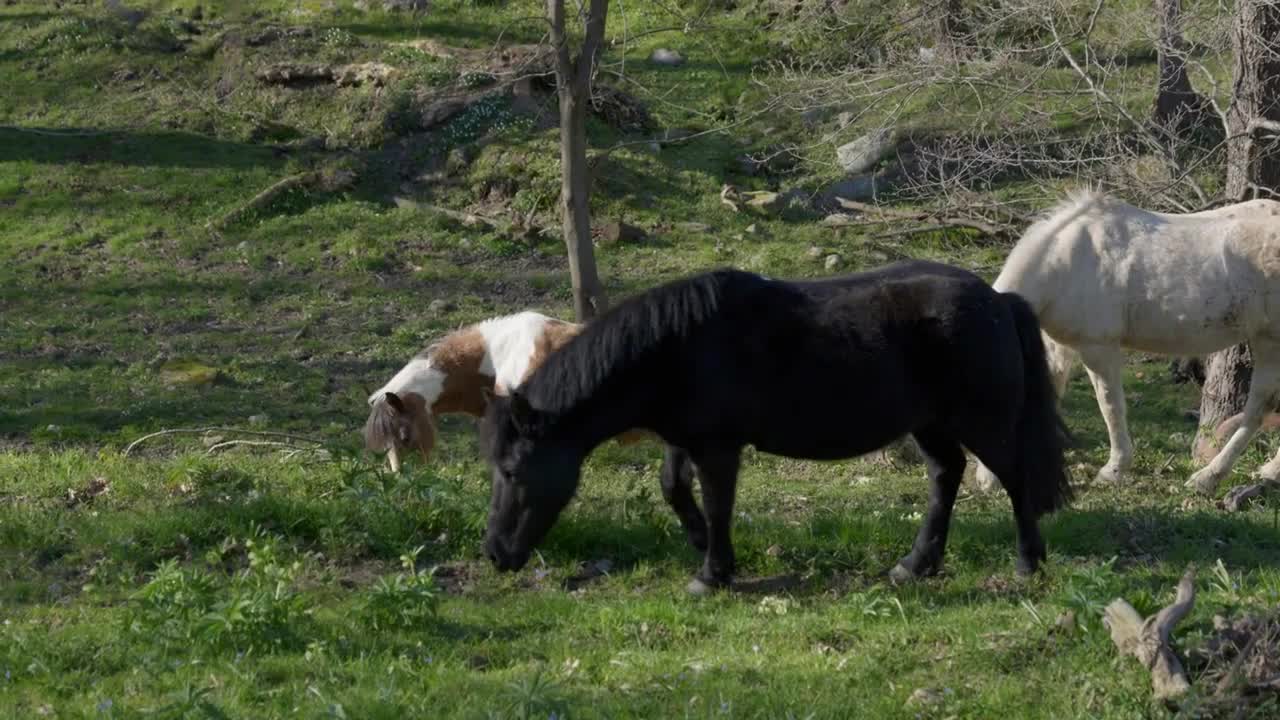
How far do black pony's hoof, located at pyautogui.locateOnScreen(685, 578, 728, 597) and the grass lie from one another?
0.30ft

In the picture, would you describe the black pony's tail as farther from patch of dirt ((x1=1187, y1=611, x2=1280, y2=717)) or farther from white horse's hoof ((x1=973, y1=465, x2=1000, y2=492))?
patch of dirt ((x1=1187, y1=611, x2=1280, y2=717))

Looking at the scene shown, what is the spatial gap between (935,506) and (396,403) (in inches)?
172

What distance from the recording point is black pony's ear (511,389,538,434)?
259 inches

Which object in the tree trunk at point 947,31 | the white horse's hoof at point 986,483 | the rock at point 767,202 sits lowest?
the white horse's hoof at point 986,483

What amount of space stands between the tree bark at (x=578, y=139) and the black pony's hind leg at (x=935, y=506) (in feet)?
12.6

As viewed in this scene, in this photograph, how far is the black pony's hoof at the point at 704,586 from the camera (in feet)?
22.0

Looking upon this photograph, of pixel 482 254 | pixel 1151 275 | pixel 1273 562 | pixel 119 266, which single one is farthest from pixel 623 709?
pixel 119 266

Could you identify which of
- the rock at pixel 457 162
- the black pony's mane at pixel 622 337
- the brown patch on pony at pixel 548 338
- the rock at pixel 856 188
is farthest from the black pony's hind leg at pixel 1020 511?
the rock at pixel 457 162

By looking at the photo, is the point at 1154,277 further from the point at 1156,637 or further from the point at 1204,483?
the point at 1156,637

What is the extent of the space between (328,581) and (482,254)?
9.42 meters

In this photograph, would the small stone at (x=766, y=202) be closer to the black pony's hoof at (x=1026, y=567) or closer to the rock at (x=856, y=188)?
the rock at (x=856, y=188)

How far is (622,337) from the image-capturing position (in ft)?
21.9

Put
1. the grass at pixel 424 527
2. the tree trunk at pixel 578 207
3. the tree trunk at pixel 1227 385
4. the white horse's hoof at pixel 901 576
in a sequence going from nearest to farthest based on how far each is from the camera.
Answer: the grass at pixel 424 527 < the white horse's hoof at pixel 901 576 < the tree trunk at pixel 1227 385 < the tree trunk at pixel 578 207

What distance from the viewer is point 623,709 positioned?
489 centimetres
